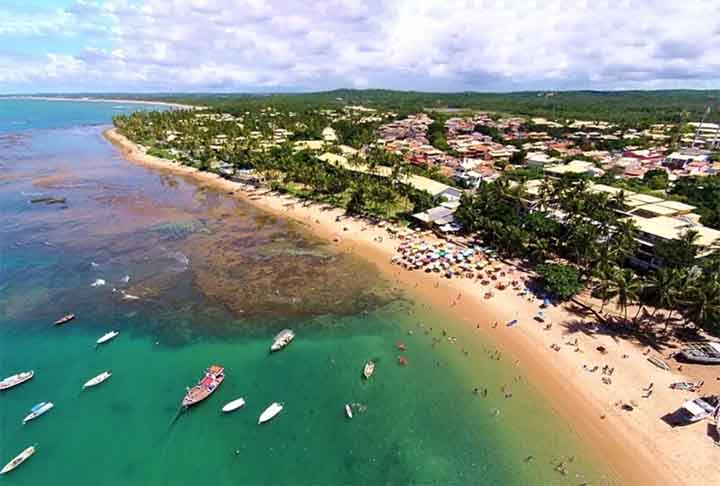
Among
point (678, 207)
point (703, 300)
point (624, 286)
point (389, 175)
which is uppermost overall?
A: point (678, 207)

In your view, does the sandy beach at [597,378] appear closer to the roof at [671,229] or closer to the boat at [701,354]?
the boat at [701,354]

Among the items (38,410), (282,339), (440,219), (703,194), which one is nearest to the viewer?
(38,410)

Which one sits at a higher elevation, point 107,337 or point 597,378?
point 107,337

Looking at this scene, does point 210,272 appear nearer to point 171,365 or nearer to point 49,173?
point 171,365

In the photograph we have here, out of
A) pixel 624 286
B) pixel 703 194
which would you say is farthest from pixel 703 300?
pixel 703 194

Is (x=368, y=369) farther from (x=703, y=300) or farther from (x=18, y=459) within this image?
(x=703, y=300)

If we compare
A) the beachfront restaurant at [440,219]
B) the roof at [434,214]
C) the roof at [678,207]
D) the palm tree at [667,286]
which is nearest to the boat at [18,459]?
the beachfront restaurant at [440,219]

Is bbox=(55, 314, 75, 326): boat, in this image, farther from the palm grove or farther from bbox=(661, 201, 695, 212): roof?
bbox=(661, 201, 695, 212): roof

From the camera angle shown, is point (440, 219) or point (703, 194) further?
point (703, 194)
